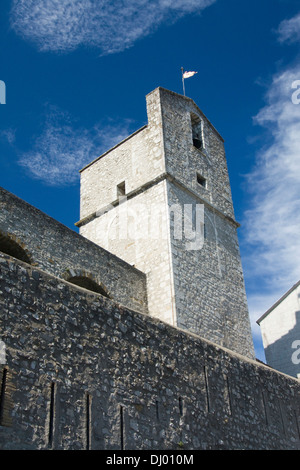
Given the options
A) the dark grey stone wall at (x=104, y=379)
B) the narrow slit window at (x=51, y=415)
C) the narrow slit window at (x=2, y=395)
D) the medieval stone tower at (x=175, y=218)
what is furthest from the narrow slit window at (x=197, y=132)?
the narrow slit window at (x=2, y=395)

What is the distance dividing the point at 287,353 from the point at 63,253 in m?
11.0

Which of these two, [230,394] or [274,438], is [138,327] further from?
[274,438]

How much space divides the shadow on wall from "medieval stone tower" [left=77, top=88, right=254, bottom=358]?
4.17 m

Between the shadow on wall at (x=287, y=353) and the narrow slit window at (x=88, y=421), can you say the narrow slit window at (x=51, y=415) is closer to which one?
the narrow slit window at (x=88, y=421)

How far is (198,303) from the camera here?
46.8 ft

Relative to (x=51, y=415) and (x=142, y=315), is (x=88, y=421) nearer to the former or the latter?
(x=51, y=415)

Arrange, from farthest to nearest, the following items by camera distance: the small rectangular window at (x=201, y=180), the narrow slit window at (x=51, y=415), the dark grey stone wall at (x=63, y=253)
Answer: the small rectangular window at (x=201, y=180) → the dark grey stone wall at (x=63, y=253) → the narrow slit window at (x=51, y=415)

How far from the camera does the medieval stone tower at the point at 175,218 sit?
1420 centimetres

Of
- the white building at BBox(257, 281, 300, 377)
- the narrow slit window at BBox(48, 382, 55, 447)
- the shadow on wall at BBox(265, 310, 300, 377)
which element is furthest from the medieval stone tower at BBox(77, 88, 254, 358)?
the narrow slit window at BBox(48, 382, 55, 447)

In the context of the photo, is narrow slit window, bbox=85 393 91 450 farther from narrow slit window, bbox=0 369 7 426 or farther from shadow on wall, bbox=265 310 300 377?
shadow on wall, bbox=265 310 300 377

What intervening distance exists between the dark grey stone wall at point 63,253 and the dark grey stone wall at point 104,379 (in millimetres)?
4523

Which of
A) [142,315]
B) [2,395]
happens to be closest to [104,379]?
[142,315]

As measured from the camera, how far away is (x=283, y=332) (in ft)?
66.2

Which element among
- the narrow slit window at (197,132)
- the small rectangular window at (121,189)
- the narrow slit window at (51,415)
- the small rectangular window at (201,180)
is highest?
the narrow slit window at (197,132)
